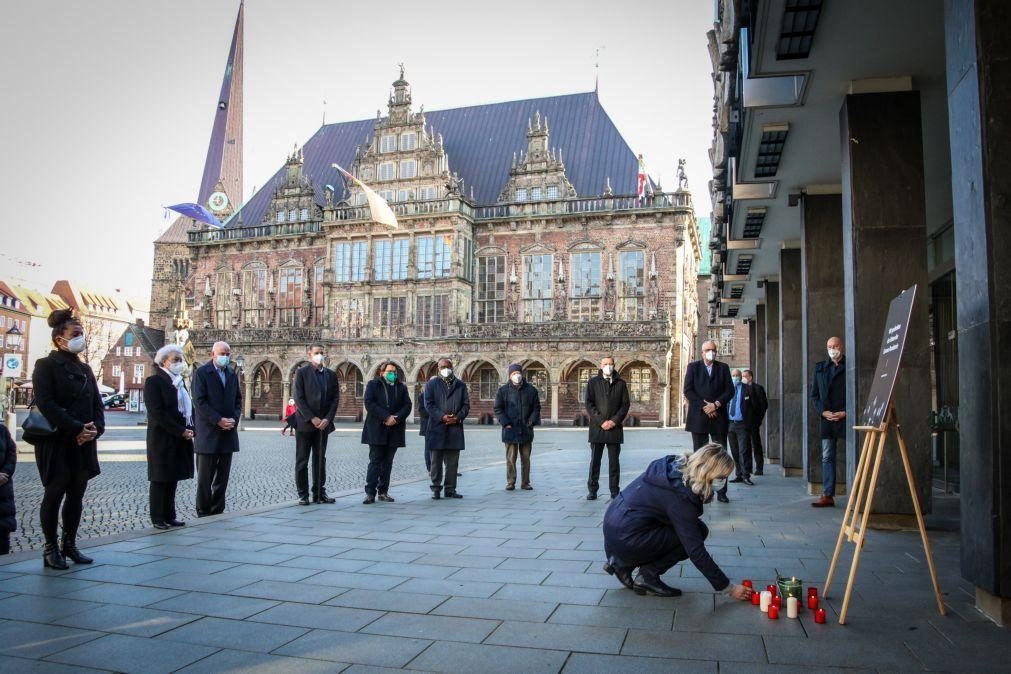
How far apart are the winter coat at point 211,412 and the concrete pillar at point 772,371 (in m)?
12.3

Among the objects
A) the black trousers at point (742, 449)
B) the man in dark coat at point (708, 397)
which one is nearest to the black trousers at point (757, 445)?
the black trousers at point (742, 449)

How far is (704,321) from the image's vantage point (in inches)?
2613

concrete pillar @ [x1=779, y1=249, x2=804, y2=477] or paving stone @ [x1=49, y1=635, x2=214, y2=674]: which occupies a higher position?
concrete pillar @ [x1=779, y1=249, x2=804, y2=477]

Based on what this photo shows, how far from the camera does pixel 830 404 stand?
9.53m

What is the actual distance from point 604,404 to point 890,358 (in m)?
5.79

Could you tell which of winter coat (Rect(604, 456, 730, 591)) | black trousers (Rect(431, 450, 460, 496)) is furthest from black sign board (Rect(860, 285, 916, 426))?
black trousers (Rect(431, 450, 460, 496))

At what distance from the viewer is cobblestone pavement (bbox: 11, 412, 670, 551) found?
354 inches

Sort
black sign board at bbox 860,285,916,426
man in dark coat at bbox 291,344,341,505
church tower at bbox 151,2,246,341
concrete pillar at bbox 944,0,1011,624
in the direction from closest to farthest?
concrete pillar at bbox 944,0,1011,624 < black sign board at bbox 860,285,916,426 < man in dark coat at bbox 291,344,341,505 < church tower at bbox 151,2,246,341

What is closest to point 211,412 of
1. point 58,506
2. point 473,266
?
point 58,506

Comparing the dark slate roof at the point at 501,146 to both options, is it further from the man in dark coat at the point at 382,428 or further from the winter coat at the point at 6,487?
the winter coat at the point at 6,487

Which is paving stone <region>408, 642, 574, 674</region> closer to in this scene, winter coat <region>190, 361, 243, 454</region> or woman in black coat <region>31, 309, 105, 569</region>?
woman in black coat <region>31, 309, 105, 569</region>

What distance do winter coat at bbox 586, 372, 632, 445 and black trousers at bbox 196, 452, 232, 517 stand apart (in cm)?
454

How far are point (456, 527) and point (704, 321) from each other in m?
60.6

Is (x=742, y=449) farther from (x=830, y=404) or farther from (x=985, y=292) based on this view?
(x=985, y=292)
